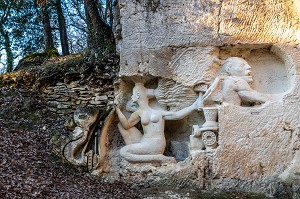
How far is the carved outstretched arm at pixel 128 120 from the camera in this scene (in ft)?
18.3

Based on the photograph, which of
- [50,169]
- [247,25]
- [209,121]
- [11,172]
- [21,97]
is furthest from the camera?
[21,97]

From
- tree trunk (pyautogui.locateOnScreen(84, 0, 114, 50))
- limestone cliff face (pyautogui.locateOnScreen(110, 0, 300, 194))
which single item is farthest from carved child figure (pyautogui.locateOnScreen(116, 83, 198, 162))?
tree trunk (pyautogui.locateOnScreen(84, 0, 114, 50))

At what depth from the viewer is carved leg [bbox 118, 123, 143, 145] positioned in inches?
221

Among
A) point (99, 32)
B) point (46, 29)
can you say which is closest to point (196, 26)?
point (99, 32)

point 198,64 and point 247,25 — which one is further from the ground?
point 247,25

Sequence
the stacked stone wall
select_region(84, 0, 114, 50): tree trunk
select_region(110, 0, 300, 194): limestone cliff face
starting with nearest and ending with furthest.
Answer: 1. select_region(110, 0, 300, 194): limestone cliff face
2. the stacked stone wall
3. select_region(84, 0, 114, 50): tree trunk

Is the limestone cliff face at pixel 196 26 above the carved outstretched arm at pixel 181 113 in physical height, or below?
above

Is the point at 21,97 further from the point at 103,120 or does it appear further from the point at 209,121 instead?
the point at 209,121

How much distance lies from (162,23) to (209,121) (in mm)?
1736

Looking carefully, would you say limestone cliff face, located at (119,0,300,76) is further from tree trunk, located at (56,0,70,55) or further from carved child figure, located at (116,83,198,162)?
tree trunk, located at (56,0,70,55)

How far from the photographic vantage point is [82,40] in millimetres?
14469

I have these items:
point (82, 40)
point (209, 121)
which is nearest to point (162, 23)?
point (209, 121)

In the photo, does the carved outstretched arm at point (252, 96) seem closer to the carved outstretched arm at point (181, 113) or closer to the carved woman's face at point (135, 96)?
the carved outstretched arm at point (181, 113)

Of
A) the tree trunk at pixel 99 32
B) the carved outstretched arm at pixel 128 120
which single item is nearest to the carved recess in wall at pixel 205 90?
the carved outstretched arm at pixel 128 120
